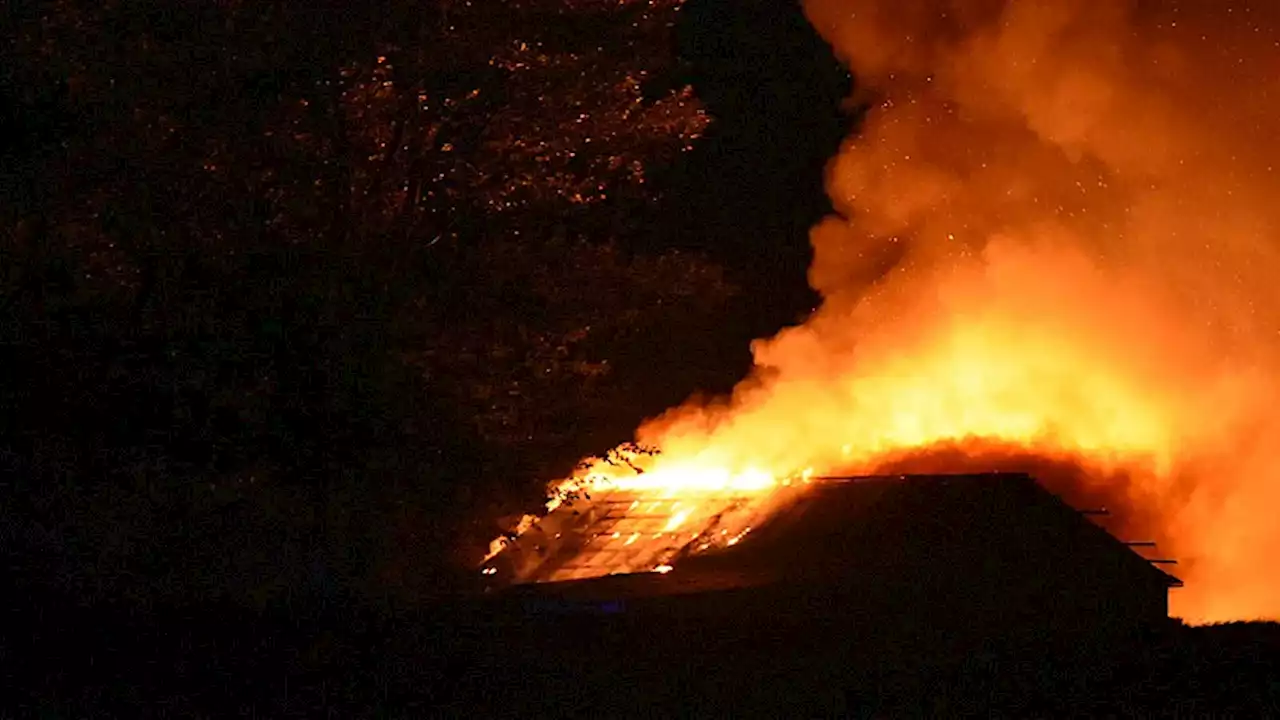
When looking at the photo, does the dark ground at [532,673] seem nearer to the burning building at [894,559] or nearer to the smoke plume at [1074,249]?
the burning building at [894,559]

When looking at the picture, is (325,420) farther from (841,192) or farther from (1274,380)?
(1274,380)

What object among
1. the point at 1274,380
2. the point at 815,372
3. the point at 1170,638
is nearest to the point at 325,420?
the point at 1170,638

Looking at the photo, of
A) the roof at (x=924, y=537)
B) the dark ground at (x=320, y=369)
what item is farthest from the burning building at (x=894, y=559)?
the dark ground at (x=320, y=369)

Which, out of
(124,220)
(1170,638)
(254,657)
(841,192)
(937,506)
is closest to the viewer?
(254,657)

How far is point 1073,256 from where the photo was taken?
31.9 m

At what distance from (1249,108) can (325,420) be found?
2032 cm

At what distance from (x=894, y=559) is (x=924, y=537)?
51 cm

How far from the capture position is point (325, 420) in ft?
58.5

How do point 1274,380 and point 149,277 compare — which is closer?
point 149,277

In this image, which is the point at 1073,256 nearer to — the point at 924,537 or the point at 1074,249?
the point at 1074,249

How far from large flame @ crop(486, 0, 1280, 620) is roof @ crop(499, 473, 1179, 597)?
469 cm

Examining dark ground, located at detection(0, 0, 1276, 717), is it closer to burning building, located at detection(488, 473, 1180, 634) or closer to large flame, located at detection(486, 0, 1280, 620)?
burning building, located at detection(488, 473, 1180, 634)

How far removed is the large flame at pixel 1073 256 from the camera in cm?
2958

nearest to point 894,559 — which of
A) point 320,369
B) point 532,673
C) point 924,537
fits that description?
point 924,537
